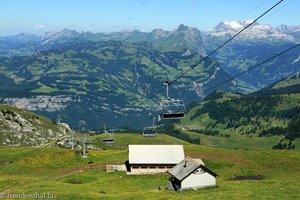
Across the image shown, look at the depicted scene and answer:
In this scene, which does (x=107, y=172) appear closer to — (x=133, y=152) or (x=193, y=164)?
(x=133, y=152)

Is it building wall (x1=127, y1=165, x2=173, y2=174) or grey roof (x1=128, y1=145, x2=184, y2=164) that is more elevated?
grey roof (x1=128, y1=145, x2=184, y2=164)

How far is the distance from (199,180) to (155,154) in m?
29.3

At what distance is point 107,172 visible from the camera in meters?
106

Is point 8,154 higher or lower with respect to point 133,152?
lower

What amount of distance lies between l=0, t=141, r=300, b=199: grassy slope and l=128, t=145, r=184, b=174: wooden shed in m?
4.96

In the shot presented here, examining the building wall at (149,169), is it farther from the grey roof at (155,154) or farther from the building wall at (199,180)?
the building wall at (199,180)

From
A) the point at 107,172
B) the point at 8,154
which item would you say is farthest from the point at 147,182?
the point at 8,154

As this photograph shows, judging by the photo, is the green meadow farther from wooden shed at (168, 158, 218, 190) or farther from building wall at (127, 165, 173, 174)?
building wall at (127, 165, 173, 174)

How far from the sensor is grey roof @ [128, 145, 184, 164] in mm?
109438

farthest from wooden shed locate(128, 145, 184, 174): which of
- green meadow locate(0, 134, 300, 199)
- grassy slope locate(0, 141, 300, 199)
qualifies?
grassy slope locate(0, 141, 300, 199)

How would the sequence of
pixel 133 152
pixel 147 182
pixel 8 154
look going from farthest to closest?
1. pixel 8 154
2. pixel 133 152
3. pixel 147 182

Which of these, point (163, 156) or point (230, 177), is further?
point (163, 156)

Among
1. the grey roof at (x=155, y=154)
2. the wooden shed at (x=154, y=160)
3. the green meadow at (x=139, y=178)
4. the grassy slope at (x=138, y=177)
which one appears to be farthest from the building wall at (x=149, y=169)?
the grassy slope at (x=138, y=177)

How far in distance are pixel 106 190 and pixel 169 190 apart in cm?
1316
